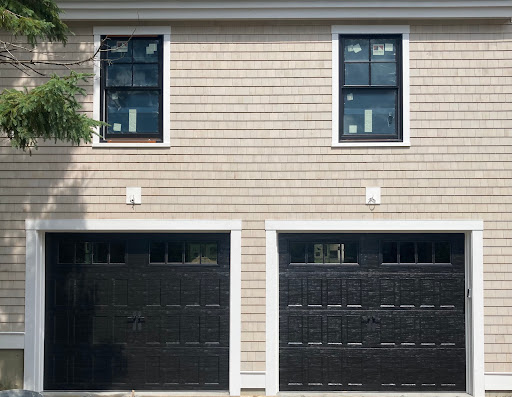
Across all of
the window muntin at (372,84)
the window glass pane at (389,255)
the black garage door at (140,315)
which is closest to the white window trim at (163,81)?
the black garage door at (140,315)

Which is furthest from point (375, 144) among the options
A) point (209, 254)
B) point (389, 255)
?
point (209, 254)

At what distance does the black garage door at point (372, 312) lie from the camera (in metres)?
10.2

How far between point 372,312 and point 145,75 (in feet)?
15.1

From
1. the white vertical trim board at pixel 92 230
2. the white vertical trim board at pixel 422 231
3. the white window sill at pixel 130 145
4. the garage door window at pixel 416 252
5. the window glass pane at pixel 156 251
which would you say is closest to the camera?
the white vertical trim board at pixel 422 231

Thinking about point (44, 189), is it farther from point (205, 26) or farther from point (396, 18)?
point (396, 18)

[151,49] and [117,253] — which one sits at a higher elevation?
[151,49]

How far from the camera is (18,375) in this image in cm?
1009

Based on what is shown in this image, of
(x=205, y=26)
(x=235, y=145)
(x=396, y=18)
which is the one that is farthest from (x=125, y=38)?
(x=396, y=18)

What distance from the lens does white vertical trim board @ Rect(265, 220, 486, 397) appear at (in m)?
9.95

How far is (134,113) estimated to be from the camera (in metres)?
10.4

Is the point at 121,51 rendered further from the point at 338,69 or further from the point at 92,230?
the point at 338,69

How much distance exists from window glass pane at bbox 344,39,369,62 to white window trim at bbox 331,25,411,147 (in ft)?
0.49

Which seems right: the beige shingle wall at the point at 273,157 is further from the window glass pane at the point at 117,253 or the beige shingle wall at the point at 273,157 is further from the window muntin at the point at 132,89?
the window glass pane at the point at 117,253

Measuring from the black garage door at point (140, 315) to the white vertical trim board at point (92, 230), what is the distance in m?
0.19
